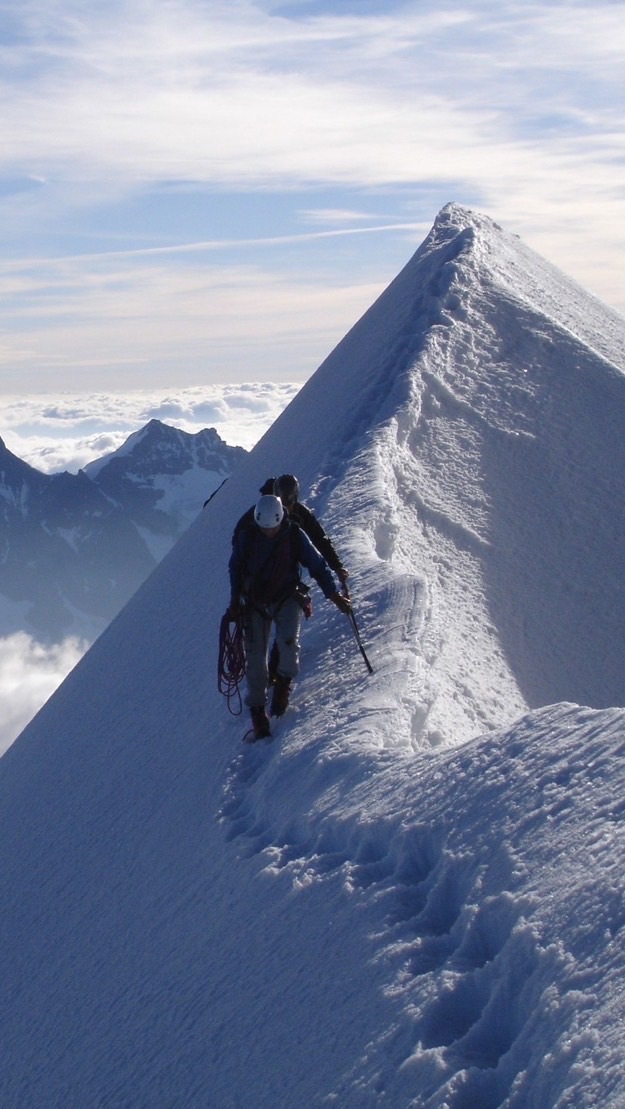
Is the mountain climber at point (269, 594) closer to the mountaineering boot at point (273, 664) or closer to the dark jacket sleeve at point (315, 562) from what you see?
the dark jacket sleeve at point (315, 562)

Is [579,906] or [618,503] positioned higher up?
[618,503]

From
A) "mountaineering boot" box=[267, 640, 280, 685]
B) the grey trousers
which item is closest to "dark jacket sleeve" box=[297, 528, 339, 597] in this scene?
the grey trousers

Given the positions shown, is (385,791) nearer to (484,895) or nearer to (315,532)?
(484,895)

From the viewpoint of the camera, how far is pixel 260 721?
9.31 m

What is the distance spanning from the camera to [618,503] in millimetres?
14109

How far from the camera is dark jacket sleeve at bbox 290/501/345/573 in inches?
376

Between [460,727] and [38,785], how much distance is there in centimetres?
616

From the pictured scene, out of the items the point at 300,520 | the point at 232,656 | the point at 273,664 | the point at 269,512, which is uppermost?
the point at 300,520

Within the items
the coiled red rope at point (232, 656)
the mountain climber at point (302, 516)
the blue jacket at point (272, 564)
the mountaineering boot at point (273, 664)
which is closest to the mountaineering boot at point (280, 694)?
the mountaineering boot at point (273, 664)

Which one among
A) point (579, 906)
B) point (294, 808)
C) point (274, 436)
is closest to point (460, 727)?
point (294, 808)

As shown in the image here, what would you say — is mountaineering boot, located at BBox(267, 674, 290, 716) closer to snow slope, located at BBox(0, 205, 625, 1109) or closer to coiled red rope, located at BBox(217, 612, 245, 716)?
snow slope, located at BBox(0, 205, 625, 1109)

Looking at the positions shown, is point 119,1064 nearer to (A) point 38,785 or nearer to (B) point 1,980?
(B) point 1,980

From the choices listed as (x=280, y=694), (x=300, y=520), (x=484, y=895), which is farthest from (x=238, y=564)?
(x=484, y=895)

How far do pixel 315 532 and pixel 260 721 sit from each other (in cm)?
174
